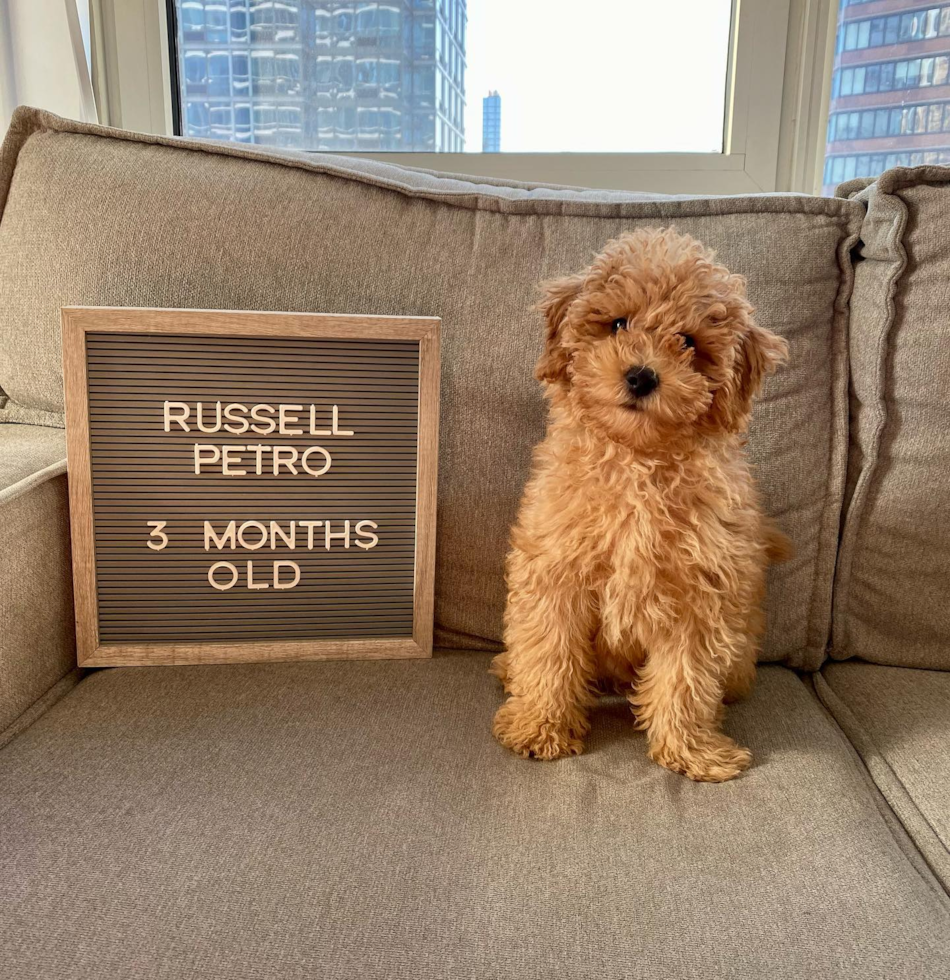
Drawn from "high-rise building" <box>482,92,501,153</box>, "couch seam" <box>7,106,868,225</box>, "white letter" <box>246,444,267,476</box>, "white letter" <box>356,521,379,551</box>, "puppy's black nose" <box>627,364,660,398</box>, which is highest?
"high-rise building" <box>482,92,501,153</box>

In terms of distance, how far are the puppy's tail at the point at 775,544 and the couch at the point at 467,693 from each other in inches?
4.4

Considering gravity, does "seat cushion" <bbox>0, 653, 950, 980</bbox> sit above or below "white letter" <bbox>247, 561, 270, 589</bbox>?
below

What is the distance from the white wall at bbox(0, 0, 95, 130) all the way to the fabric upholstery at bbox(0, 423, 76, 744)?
3.12 ft

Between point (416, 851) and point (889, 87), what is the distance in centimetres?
217

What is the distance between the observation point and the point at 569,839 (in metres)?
1.04

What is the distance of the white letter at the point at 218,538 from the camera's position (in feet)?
4.71

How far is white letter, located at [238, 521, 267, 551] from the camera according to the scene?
4.74 ft

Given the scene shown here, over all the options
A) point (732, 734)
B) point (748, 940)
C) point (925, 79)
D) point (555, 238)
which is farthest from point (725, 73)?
point (748, 940)

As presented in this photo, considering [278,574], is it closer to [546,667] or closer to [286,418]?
[286,418]

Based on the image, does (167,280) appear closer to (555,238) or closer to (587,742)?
(555,238)

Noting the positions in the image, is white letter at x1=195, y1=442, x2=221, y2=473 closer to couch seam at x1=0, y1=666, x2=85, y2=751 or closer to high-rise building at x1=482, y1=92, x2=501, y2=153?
couch seam at x1=0, y1=666, x2=85, y2=751

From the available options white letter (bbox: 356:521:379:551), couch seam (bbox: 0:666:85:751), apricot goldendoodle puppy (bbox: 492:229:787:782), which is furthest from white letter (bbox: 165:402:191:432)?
apricot goldendoodle puppy (bbox: 492:229:787:782)

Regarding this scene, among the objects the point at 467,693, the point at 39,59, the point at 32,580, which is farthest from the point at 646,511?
the point at 39,59

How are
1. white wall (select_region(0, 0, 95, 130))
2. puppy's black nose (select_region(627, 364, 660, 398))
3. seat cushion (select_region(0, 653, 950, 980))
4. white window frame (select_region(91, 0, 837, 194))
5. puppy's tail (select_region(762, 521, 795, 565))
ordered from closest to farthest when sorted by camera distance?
seat cushion (select_region(0, 653, 950, 980)), puppy's black nose (select_region(627, 364, 660, 398)), puppy's tail (select_region(762, 521, 795, 565)), white wall (select_region(0, 0, 95, 130)), white window frame (select_region(91, 0, 837, 194))
